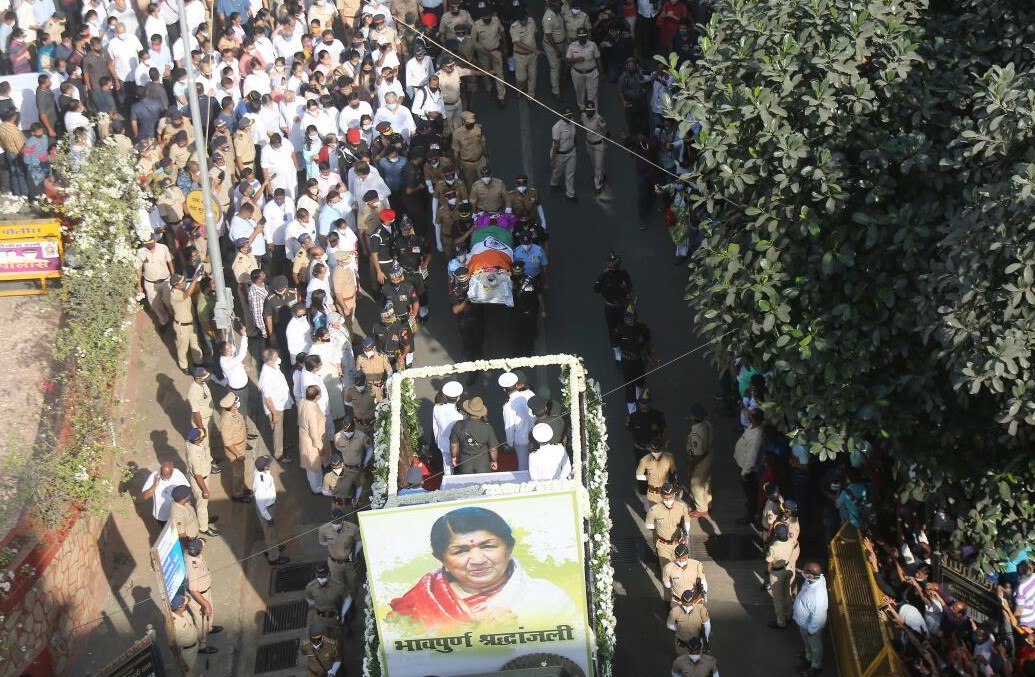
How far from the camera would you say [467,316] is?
1856cm

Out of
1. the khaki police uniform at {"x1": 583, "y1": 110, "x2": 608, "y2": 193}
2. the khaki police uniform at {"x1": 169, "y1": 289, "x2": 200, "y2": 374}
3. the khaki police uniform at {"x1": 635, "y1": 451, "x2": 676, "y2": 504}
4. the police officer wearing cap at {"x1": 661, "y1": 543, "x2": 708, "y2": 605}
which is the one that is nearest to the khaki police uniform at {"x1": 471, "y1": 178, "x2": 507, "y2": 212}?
the khaki police uniform at {"x1": 583, "y1": 110, "x2": 608, "y2": 193}

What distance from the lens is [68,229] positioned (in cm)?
1966

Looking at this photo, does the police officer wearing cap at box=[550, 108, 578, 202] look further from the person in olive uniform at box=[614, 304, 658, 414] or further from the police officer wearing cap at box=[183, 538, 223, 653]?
the police officer wearing cap at box=[183, 538, 223, 653]

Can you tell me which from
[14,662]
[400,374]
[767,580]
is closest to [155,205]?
[400,374]

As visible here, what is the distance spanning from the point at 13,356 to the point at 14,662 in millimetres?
5659

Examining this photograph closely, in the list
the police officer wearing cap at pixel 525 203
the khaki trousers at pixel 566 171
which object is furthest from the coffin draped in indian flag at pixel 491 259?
the khaki trousers at pixel 566 171

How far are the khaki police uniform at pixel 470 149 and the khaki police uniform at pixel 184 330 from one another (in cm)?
452

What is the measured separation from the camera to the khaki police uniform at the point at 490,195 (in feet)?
64.5

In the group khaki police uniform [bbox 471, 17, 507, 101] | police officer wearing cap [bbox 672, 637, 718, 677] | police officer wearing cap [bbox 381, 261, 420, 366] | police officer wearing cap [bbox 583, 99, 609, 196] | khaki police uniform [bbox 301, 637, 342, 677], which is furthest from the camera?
khaki police uniform [bbox 471, 17, 507, 101]

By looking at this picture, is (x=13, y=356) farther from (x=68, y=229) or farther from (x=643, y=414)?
(x=643, y=414)

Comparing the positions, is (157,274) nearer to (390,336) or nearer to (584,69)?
(390,336)

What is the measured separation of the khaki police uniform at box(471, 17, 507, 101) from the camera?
23.4m

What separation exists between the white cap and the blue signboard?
12.3ft

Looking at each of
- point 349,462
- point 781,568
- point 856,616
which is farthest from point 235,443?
point 856,616
